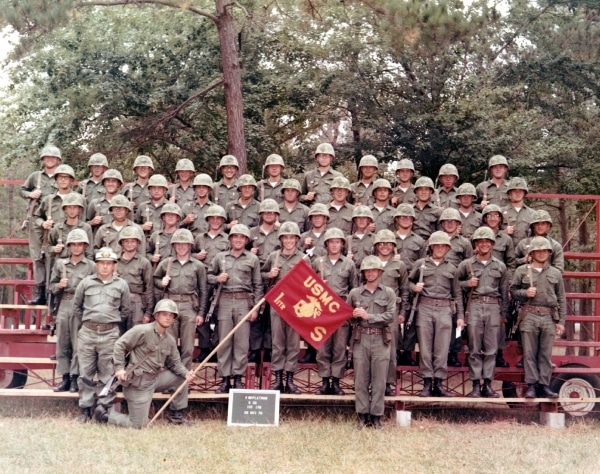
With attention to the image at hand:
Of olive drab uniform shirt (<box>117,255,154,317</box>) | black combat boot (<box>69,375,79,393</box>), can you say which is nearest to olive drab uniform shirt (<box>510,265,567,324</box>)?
olive drab uniform shirt (<box>117,255,154,317</box>)

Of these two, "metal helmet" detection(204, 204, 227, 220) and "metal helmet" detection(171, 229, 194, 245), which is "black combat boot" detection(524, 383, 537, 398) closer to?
"metal helmet" detection(204, 204, 227, 220)

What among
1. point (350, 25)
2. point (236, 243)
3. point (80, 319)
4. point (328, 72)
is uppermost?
point (350, 25)

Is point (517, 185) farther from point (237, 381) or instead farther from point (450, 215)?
point (237, 381)

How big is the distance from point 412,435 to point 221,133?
982 cm

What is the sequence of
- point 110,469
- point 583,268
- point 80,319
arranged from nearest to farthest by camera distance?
point 110,469 < point 80,319 < point 583,268

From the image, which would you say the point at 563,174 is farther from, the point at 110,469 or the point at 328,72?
the point at 110,469

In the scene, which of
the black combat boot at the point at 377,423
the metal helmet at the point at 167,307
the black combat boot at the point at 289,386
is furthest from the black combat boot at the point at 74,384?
the black combat boot at the point at 377,423

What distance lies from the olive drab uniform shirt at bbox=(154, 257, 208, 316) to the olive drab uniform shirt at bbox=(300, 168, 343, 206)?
2307 millimetres

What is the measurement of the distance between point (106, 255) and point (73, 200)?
137 cm

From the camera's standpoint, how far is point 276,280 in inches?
395

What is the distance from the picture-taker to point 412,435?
8.99 m

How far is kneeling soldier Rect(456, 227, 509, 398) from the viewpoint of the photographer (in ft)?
32.3

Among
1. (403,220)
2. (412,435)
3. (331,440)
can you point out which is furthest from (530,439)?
(403,220)

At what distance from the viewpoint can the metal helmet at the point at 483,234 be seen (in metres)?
10.0
